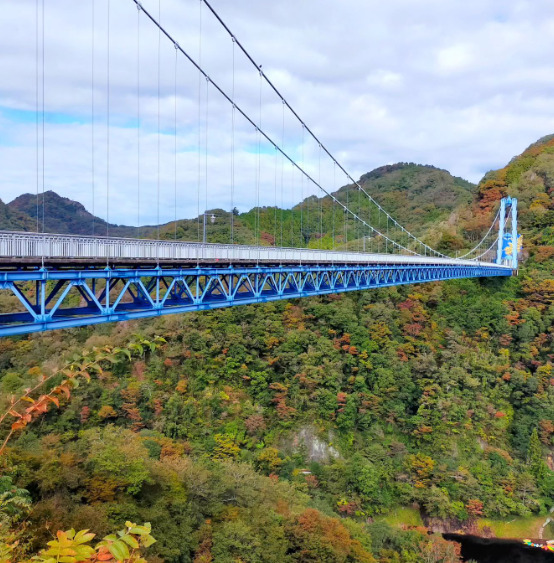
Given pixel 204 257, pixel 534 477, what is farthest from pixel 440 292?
pixel 204 257

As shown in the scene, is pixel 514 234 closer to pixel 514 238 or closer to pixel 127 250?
pixel 514 238

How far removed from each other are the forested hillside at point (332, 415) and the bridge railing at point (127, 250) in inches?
248

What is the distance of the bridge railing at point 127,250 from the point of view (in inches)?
327

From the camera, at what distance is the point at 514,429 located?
25.7m

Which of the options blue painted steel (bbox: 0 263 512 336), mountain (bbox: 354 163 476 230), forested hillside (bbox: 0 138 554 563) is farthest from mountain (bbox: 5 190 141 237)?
mountain (bbox: 354 163 476 230)

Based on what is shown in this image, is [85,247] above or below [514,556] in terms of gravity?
above

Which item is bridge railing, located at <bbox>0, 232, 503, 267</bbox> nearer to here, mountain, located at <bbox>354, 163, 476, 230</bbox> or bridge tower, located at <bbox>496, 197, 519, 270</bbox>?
bridge tower, located at <bbox>496, 197, 519, 270</bbox>

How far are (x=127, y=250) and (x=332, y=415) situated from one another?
1698 cm

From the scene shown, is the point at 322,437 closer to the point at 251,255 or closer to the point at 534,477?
the point at 534,477

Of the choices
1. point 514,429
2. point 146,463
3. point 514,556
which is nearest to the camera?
point 146,463

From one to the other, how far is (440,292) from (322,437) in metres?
14.5

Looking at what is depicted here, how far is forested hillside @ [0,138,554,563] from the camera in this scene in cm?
1574

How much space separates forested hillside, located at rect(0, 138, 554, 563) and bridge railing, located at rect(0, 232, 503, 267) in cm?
629

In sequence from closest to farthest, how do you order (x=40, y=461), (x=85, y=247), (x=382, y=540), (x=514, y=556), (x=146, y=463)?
(x=85, y=247) < (x=40, y=461) < (x=146, y=463) < (x=382, y=540) < (x=514, y=556)
